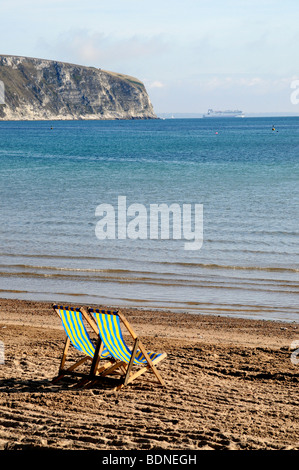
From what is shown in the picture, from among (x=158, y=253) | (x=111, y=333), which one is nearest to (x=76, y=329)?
(x=111, y=333)

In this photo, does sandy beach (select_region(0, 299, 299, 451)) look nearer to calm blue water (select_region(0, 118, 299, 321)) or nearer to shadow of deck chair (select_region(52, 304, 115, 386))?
shadow of deck chair (select_region(52, 304, 115, 386))

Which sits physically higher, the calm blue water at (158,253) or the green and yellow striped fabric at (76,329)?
the green and yellow striped fabric at (76,329)

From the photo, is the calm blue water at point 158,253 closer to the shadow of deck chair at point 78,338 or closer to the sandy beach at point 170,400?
the sandy beach at point 170,400

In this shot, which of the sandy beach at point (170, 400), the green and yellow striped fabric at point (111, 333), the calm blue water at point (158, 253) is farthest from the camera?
the calm blue water at point (158, 253)

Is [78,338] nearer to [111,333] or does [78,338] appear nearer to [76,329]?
[76,329]

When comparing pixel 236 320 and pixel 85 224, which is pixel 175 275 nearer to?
pixel 236 320

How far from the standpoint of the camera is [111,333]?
618 centimetres

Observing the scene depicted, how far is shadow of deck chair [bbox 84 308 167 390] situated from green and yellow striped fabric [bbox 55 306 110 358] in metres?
0.28

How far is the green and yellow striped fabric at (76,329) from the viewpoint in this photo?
6410mm

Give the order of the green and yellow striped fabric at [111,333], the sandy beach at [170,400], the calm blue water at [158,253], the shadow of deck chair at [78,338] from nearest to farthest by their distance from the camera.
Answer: the sandy beach at [170,400] < the green and yellow striped fabric at [111,333] < the shadow of deck chair at [78,338] < the calm blue water at [158,253]

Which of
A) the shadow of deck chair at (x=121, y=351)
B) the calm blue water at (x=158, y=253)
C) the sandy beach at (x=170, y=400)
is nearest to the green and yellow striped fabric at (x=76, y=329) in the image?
the shadow of deck chair at (x=121, y=351)

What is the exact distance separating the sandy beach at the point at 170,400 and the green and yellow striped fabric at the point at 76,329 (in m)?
0.47

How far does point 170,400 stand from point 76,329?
4.44 ft

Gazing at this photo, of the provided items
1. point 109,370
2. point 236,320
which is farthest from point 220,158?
point 109,370
